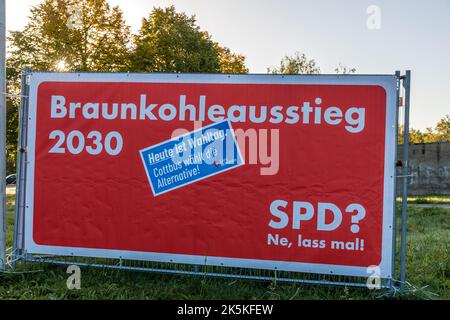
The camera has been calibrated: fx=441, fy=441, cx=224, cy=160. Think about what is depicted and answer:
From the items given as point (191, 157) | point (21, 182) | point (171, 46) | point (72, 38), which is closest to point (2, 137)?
point (21, 182)

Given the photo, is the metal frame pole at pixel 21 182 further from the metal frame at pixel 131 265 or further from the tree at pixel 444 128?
the tree at pixel 444 128

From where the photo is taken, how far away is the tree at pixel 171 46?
81.7ft

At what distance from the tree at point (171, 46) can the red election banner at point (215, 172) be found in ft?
64.8

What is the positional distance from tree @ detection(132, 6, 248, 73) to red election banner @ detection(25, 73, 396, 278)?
1975 cm

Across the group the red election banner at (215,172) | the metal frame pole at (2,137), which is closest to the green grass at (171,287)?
the red election banner at (215,172)

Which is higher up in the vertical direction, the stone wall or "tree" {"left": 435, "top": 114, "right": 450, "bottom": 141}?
"tree" {"left": 435, "top": 114, "right": 450, "bottom": 141}

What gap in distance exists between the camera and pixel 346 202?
4695mm

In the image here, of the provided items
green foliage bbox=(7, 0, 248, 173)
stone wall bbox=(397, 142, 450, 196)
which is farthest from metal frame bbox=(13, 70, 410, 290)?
stone wall bbox=(397, 142, 450, 196)

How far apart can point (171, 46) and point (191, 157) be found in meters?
22.6

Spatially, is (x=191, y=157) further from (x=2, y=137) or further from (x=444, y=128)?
(x=444, y=128)

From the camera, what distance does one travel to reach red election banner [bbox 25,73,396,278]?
4684 millimetres

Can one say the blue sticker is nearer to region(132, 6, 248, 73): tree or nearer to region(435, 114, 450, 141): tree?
region(132, 6, 248, 73): tree

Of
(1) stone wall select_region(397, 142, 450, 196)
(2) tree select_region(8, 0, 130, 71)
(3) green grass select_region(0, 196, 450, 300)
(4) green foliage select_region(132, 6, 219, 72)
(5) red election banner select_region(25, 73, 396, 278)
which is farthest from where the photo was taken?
(1) stone wall select_region(397, 142, 450, 196)

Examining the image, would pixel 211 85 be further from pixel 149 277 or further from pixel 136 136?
pixel 149 277
